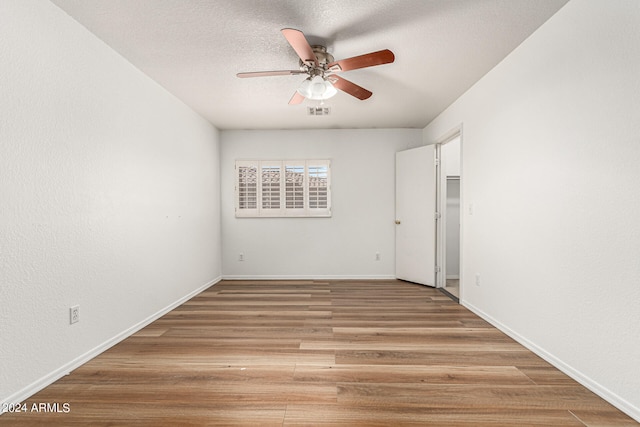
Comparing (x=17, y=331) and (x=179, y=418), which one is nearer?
(x=179, y=418)

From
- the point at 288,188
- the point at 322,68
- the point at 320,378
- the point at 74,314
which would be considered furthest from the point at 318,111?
the point at 74,314

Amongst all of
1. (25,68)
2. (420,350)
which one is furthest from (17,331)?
(420,350)

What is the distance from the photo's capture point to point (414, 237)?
465 centimetres

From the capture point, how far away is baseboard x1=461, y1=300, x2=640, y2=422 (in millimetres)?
1618

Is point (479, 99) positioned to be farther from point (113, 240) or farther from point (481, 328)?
point (113, 240)

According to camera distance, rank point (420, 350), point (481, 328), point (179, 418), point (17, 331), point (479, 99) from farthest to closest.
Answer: point (479, 99)
point (481, 328)
point (420, 350)
point (17, 331)
point (179, 418)


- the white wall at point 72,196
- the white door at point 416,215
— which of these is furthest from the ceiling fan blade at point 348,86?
the white door at point 416,215

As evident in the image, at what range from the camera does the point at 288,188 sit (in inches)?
199

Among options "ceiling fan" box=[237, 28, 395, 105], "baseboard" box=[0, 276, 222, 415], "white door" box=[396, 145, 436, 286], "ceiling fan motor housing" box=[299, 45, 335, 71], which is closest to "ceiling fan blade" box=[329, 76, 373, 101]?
"ceiling fan" box=[237, 28, 395, 105]

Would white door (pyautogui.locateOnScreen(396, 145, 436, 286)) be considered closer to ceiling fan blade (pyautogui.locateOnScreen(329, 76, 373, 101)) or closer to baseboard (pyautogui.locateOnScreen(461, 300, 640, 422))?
baseboard (pyautogui.locateOnScreen(461, 300, 640, 422))

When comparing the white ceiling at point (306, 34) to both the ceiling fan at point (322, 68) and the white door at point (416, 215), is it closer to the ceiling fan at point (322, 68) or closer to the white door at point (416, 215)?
the ceiling fan at point (322, 68)

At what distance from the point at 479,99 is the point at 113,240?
3.67 m

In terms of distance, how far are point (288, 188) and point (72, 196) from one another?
125 inches

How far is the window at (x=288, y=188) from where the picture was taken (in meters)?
5.04
